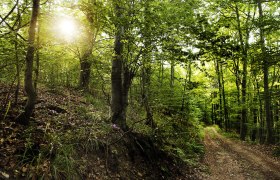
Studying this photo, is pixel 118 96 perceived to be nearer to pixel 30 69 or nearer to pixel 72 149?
pixel 72 149

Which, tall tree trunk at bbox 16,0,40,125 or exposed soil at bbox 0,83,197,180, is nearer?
exposed soil at bbox 0,83,197,180

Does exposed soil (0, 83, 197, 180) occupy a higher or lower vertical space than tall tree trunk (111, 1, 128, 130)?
lower

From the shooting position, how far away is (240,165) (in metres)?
10.5

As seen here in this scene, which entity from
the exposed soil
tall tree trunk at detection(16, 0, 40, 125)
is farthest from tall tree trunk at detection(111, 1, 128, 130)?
tall tree trunk at detection(16, 0, 40, 125)

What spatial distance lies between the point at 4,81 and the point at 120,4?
496 cm

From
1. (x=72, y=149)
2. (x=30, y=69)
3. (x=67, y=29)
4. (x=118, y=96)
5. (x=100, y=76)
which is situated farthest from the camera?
(x=118, y=96)

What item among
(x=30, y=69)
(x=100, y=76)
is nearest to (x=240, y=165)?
(x=100, y=76)

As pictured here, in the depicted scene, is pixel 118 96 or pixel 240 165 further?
pixel 240 165

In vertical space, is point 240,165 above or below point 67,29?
below

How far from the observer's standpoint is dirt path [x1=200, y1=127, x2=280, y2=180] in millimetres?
8889

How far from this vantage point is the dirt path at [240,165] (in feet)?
29.2

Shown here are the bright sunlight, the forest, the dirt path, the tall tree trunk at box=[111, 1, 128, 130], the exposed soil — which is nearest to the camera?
the exposed soil

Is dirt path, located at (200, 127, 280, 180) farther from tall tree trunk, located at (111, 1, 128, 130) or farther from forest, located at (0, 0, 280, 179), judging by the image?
tall tree trunk, located at (111, 1, 128, 130)

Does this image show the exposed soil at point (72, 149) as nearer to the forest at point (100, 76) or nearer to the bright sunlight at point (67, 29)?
the forest at point (100, 76)
